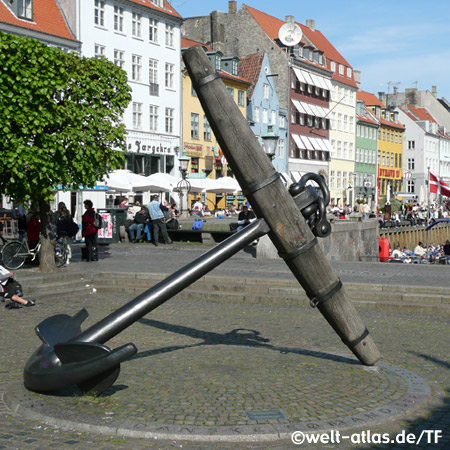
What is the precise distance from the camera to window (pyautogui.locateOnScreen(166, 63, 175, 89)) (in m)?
49.6

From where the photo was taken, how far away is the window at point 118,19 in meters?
44.4

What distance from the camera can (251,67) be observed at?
6131 centimetres

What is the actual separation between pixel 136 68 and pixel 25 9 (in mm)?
9469

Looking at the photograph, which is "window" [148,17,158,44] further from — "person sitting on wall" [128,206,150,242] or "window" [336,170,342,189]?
"window" [336,170,342,189]

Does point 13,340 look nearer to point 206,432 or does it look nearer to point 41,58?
point 206,432

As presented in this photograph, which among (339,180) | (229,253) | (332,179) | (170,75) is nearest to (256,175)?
(229,253)

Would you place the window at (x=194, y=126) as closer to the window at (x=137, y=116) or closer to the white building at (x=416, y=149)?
the window at (x=137, y=116)

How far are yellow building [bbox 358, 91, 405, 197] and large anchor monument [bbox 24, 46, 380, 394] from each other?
8175 cm

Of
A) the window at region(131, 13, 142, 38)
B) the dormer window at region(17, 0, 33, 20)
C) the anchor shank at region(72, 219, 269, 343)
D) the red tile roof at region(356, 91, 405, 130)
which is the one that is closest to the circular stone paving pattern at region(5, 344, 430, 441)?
the anchor shank at region(72, 219, 269, 343)

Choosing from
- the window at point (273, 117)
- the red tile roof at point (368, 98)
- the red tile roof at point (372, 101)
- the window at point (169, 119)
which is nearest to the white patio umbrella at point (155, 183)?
the window at point (169, 119)

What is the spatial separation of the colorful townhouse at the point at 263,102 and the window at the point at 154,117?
1216 centimetres

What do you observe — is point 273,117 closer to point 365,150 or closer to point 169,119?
point 169,119

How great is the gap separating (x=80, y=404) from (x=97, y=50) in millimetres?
39382

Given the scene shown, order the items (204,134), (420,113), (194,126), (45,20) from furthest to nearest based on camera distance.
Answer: (420,113) < (204,134) < (194,126) < (45,20)
